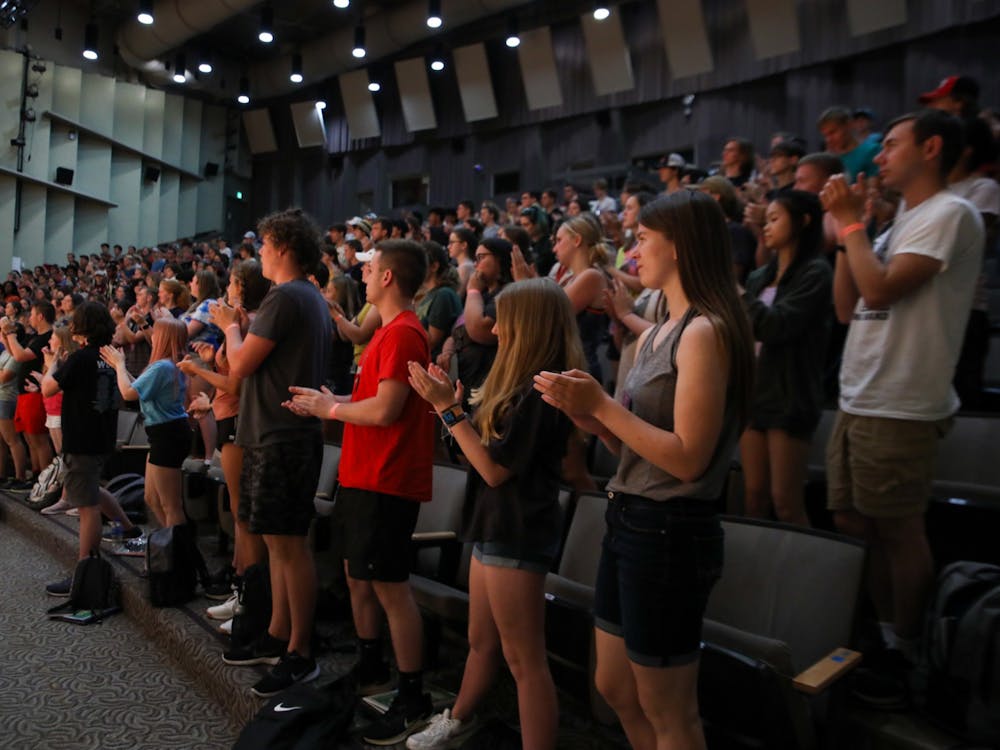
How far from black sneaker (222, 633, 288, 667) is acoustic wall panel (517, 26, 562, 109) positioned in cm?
1198

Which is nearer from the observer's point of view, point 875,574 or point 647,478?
point 647,478

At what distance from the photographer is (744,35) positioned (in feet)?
35.9

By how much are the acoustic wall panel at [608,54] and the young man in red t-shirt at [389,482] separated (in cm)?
1103

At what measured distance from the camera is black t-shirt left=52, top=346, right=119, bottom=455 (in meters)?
3.91

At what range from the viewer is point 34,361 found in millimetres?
6145

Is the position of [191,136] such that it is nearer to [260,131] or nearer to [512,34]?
[260,131]

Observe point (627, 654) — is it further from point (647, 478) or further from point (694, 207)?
point (694, 207)

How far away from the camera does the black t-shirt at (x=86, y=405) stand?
12.8 ft

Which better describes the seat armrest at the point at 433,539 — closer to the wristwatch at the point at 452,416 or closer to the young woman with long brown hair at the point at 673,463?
the wristwatch at the point at 452,416

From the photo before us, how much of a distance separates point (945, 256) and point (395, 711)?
1.92 meters

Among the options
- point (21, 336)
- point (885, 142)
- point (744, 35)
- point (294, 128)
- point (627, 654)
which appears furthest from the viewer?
point (294, 128)

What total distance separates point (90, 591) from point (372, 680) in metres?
2.03

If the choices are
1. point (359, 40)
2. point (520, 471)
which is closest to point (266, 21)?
point (359, 40)

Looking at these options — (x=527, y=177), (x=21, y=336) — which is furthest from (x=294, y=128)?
(x=21, y=336)
